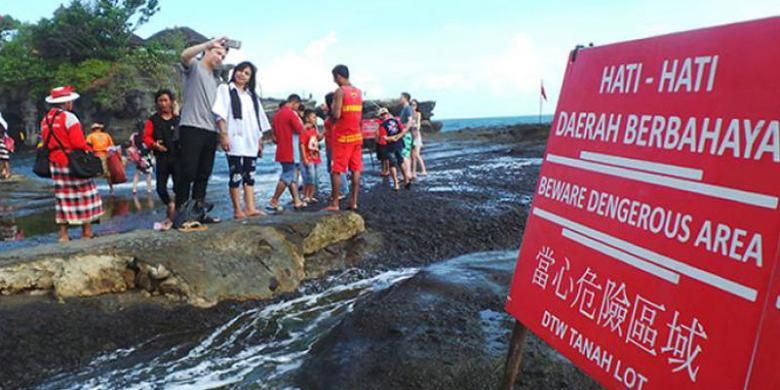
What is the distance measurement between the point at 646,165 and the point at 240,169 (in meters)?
5.16

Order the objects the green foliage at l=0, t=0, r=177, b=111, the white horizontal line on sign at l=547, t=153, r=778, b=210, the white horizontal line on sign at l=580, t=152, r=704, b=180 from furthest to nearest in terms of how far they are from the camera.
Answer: the green foliage at l=0, t=0, r=177, b=111, the white horizontal line on sign at l=580, t=152, r=704, b=180, the white horizontal line on sign at l=547, t=153, r=778, b=210

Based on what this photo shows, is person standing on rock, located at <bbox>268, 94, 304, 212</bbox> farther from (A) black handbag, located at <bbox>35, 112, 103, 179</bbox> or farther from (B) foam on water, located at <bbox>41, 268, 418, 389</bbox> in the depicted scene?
(B) foam on water, located at <bbox>41, 268, 418, 389</bbox>

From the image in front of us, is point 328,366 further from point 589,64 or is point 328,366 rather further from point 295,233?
point 295,233

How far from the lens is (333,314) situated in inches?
181

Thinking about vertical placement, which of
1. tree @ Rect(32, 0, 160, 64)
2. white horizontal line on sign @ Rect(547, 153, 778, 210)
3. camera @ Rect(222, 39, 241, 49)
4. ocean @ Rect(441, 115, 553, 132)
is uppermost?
tree @ Rect(32, 0, 160, 64)

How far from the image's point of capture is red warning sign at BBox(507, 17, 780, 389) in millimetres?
1511

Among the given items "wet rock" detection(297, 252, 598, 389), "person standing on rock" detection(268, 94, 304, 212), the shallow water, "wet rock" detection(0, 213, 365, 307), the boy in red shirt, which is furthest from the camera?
the boy in red shirt

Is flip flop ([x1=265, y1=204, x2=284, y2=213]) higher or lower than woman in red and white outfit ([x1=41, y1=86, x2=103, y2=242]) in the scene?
lower

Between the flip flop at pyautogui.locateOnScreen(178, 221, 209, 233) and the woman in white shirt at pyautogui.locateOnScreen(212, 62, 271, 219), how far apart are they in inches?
34.9

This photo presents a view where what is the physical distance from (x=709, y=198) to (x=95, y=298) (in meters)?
4.36

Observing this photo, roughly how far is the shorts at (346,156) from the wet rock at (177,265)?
4.36ft

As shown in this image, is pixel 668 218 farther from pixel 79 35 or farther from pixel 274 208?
pixel 79 35

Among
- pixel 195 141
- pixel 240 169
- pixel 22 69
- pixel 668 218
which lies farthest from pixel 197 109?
pixel 22 69

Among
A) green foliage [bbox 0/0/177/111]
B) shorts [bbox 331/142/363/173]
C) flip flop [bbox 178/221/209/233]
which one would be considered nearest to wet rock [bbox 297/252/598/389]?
flip flop [bbox 178/221/209/233]
